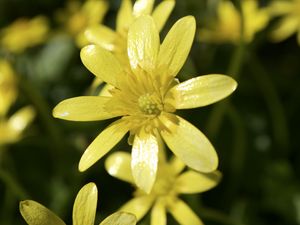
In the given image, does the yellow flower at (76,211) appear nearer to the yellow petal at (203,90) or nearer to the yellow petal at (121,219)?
the yellow petal at (121,219)

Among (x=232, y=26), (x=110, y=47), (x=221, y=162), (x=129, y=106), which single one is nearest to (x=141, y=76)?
(x=129, y=106)

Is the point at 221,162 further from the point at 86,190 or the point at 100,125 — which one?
the point at 86,190

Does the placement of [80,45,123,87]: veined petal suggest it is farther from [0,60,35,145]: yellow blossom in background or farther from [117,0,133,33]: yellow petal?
[0,60,35,145]: yellow blossom in background

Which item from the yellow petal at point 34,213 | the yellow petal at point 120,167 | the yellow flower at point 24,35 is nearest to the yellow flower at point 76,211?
the yellow petal at point 34,213

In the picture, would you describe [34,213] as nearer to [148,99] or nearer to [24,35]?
[148,99]

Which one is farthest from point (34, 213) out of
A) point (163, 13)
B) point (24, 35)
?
point (24, 35)

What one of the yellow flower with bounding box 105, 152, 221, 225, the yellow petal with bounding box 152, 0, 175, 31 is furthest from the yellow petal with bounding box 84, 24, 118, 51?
the yellow flower with bounding box 105, 152, 221, 225
